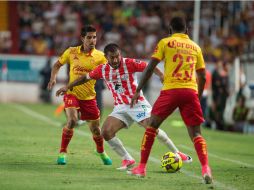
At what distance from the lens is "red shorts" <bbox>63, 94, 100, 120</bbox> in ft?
45.5

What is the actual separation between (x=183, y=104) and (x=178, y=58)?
24.1 inches

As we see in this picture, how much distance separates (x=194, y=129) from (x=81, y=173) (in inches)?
72.4

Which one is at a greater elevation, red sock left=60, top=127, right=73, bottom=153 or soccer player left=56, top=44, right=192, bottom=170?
soccer player left=56, top=44, right=192, bottom=170

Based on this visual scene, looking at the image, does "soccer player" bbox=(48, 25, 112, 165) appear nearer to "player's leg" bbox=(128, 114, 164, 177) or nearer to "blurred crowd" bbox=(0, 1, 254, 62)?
"player's leg" bbox=(128, 114, 164, 177)

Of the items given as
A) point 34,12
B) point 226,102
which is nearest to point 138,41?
point 34,12

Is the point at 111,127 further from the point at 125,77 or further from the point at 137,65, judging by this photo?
the point at 137,65

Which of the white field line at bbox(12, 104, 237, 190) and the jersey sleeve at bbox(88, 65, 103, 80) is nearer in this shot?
the white field line at bbox(12, 104, 237, 190)

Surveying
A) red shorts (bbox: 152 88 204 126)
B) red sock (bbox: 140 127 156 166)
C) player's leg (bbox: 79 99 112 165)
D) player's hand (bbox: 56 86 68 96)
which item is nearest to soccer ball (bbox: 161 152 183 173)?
red sock (bbox: 140 127 156 166)

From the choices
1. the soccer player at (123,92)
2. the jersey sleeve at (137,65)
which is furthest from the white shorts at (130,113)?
the jersey sleeve at (137,65)

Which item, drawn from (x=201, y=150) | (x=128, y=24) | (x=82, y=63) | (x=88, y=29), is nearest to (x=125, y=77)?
(x=88, y=29)

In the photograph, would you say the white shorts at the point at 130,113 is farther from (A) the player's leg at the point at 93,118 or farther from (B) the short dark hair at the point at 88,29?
(B) the short dark hair at the point at 88,29

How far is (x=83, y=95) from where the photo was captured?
14.0m

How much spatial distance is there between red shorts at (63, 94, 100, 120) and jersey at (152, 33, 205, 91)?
2.70 metres

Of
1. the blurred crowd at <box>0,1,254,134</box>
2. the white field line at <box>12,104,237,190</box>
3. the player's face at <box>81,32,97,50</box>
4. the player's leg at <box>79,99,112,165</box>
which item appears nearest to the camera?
the white field line at <box>12,104,237,190</box>
